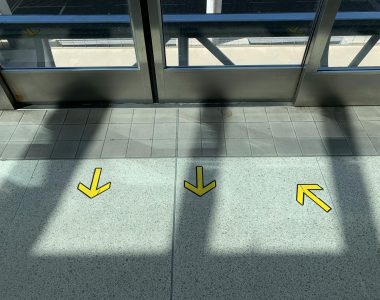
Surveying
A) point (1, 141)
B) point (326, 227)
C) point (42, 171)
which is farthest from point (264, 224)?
point (1, 141)

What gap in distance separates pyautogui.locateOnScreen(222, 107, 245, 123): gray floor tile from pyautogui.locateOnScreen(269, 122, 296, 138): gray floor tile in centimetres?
41

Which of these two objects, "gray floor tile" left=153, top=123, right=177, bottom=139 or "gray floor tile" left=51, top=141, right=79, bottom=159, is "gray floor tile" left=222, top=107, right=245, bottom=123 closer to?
"gray floor tile" left=153, top=123, right=177, bottom=139

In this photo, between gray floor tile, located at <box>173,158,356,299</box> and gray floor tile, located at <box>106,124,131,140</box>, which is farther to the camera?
gray floor tile, located at <box>106,124,131,140</box>

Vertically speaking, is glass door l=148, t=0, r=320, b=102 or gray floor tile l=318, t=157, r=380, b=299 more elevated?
glass door l=148, t=0, r=320, b=102

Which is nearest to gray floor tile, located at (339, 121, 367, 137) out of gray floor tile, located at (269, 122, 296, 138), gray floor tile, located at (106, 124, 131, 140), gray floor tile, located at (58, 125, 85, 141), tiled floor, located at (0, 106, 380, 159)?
tiled floor, located at (0, 106, 380, 159)

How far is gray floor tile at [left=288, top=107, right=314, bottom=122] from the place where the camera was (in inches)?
162

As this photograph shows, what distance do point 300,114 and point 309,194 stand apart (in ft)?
4.51

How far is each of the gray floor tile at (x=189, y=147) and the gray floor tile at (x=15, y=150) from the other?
193 cm

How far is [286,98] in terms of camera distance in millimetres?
4312

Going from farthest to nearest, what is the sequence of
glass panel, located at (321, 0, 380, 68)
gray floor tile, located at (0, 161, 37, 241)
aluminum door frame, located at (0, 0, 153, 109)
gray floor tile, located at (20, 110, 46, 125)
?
gray floor tile, located at (20, 110, 46, 125) → aluminum door frame, located at (0, 0, 153, 109) → glass panel, located at (321, 0, 380, 68) → gray floor tile, located at (0, 161, 37, 241)

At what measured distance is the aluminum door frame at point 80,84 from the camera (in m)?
4.00

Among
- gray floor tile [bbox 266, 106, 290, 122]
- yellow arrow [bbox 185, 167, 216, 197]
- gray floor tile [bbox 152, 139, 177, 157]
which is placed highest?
gray floor tile [bbox 266, 106, 290, 122]

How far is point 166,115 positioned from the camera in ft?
13.7

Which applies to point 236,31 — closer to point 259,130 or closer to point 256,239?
point 259,130
